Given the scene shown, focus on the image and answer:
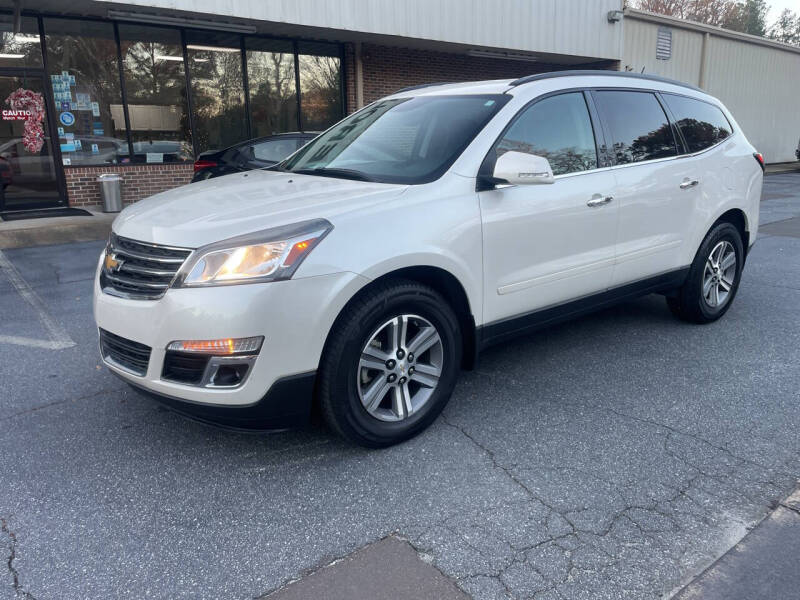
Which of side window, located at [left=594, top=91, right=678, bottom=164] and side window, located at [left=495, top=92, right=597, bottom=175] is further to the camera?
side window, located at [left=594, top=91, right=678, bottom=164]

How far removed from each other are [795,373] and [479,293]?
7.72 ft

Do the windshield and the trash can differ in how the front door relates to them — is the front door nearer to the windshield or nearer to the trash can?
the trash can

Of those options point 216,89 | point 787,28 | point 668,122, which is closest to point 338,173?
point 668,122

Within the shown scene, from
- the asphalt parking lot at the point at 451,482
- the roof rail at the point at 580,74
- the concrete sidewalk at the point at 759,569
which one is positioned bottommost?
the concrete sidewalk at the point at 759,569

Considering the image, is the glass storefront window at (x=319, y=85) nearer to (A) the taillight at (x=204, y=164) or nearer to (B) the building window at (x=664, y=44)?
(A) the taillight at (x=204, y=164)

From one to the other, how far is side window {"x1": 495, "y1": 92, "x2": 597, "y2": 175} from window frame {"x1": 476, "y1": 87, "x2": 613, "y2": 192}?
2 centimetres

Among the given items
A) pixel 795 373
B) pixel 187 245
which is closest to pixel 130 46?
pixel 187 245

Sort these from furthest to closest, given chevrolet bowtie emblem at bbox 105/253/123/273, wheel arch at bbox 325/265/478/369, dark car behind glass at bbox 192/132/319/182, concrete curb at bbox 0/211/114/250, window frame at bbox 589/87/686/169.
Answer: dark car behind glass at bbox 192/132/319/182 → concrete curb at bbox 0/211/114/250 → window frame at bbox 589/87/686/169 → chevrolet bowtie emblem at bbox 105/253/123/273 → wheel arch at bbox 325/265/478/369

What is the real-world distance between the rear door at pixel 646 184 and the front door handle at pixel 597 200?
0.12 m

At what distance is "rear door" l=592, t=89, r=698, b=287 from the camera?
422cm

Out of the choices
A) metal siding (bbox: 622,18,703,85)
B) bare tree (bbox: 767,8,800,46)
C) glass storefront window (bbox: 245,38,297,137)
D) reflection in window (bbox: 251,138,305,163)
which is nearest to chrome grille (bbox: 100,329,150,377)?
reflection in window (bbox: 251,138,305,163)

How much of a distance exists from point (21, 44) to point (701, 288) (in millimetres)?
11352

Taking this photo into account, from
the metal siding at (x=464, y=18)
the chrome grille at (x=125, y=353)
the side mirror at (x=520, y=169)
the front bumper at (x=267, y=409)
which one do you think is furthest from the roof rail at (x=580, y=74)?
the metal siding at (x=464, y=18)

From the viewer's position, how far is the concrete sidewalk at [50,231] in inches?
366
